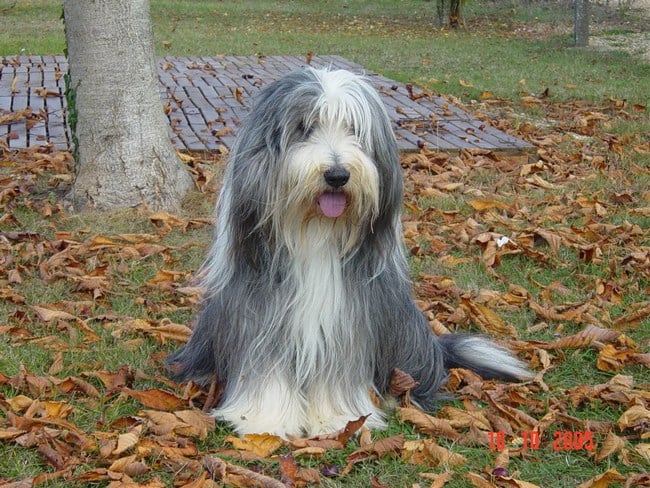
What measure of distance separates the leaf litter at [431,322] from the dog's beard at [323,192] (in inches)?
28.0

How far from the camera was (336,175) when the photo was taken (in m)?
3.01

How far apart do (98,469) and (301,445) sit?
0.70m

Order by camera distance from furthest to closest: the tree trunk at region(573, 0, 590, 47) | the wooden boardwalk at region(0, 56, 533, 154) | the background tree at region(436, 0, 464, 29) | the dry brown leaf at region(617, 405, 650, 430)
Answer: the background tree at region(436, 0, 464, 29) → the tree trunk at region(573, 0, 590, 47) → the wooden boardwalk at region(0, 56, 533, 154) → the dry brown leaf at region(617, 405, 650, 430)

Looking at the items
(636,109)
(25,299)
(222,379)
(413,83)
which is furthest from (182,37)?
(222,379)

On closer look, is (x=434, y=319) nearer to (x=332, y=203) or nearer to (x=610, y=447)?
(x=610, y=447)

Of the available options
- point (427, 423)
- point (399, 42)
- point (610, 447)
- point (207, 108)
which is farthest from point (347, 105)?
point (399, 42)

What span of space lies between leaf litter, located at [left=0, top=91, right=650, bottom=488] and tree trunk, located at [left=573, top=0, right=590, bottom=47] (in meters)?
7.18

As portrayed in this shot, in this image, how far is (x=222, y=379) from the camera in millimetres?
3600

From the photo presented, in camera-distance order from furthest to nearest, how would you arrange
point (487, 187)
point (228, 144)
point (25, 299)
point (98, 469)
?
point (228, 144) → point (487, 187) → point (25, 299) → point (98, 469)

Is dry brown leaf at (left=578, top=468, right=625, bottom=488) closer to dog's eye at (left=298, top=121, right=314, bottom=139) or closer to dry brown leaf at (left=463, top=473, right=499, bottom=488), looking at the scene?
dry brown leaf at (left=463, top=473, right=499, bottom=488)

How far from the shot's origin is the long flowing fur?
309 centimetres

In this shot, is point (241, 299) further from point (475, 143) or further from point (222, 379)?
point (475, 143)

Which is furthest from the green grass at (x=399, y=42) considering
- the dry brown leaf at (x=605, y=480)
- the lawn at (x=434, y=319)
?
the dry brown leaf at (x=605, y=480)

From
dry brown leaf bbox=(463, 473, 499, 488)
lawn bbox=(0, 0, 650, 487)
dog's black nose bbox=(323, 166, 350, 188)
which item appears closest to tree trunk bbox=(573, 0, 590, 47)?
lawn bbox=(0, 0, 650, 487)
